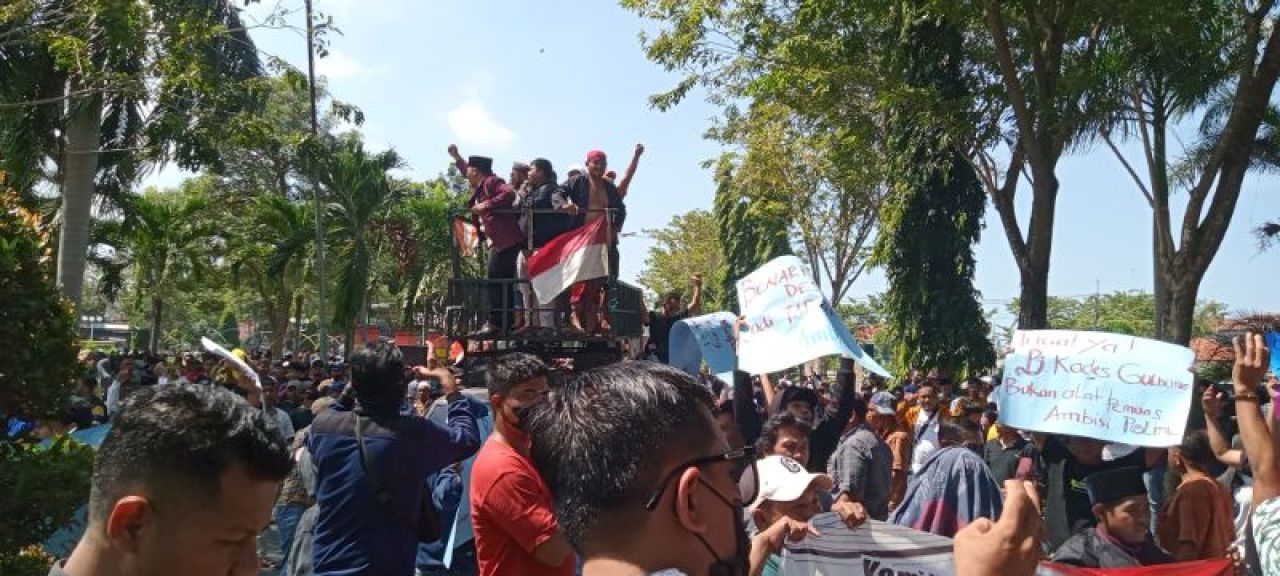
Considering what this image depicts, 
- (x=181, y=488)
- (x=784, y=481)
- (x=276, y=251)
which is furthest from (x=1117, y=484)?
(x=276, y=251)

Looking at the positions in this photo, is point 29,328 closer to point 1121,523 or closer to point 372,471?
point 372,471

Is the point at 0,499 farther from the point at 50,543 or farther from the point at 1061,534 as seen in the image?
the point at 1061,534

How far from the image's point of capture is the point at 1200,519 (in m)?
5.00

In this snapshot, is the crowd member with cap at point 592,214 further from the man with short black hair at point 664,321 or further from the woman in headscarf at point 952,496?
the woman in headscarf at point 952,496

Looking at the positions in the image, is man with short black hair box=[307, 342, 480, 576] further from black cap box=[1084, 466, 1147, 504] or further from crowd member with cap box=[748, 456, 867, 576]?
black cap box=[1084, 466, 1147, 504]

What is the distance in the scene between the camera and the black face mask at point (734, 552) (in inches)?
75.7

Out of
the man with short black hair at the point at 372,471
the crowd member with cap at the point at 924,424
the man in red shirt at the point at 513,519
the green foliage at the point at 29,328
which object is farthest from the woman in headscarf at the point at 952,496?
the green foliage at the point at 29,328

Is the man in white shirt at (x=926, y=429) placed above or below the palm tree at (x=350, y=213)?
below

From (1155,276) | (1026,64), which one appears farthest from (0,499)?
(1155,276)

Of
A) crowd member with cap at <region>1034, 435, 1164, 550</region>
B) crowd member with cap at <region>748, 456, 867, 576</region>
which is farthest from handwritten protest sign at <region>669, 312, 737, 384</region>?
crowd member with cap at <region>748, 456, 867, 576</region>

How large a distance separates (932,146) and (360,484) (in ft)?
66.5

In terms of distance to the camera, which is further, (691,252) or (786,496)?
(691,252)


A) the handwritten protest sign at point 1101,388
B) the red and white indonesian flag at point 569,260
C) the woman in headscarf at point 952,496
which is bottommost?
the woman in headscarf at point 952,496

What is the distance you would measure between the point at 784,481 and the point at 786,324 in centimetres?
228
